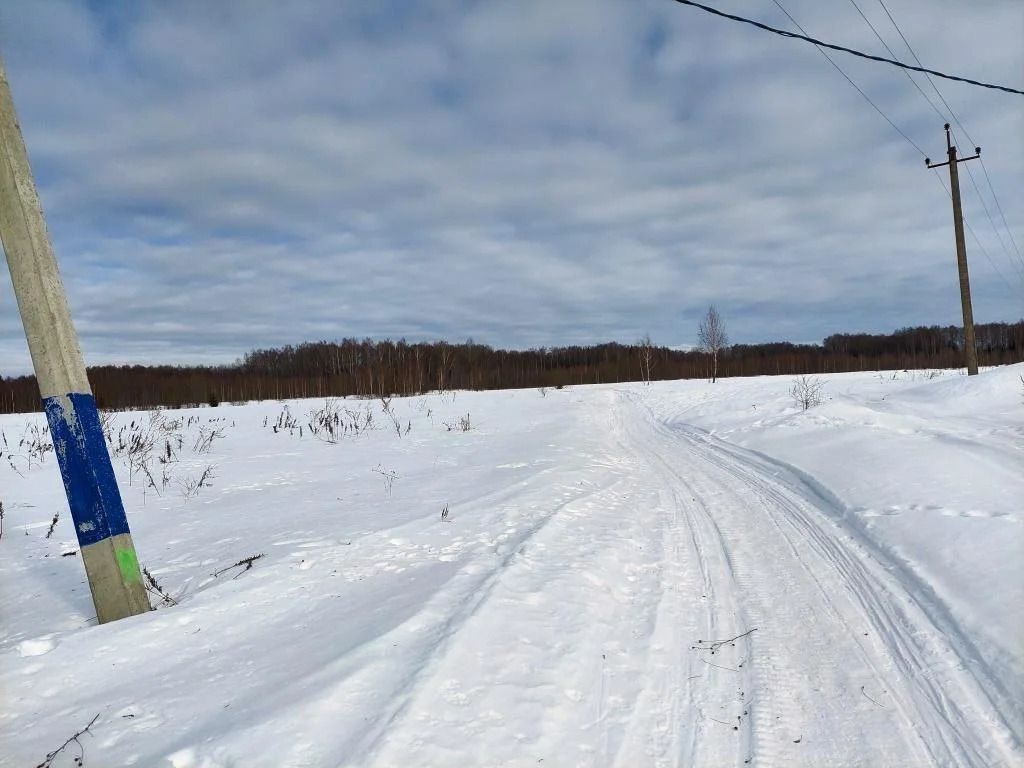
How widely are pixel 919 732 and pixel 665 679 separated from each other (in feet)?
3.68

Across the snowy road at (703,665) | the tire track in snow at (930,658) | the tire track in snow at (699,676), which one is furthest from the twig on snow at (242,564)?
the tire track in snow at (930,658)

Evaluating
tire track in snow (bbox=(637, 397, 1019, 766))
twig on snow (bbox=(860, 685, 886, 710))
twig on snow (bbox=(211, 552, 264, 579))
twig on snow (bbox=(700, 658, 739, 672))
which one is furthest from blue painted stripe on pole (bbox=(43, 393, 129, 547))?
twig on snow (bbox=(860, 685, 886, 710))

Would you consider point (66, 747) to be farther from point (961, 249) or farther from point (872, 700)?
point (961, 249)

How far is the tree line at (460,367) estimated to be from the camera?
174ft

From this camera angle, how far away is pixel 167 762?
86.7 inches

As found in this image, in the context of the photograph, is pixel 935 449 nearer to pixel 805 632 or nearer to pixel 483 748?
pixel 805 632

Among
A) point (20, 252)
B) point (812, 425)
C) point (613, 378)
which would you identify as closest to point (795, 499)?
point (812, 425)

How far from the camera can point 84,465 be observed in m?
3.31

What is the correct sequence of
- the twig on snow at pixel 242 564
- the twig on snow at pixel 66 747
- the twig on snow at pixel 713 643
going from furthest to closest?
1. the twig on snow at pixel 242 564
2. the twig on snow at pixel 713 643
3. the twig on snow at pixel 66 747

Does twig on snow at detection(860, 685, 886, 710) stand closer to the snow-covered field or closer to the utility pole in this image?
the snow-covered field

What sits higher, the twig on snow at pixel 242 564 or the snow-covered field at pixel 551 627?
the twig on snow at pixel 242 564

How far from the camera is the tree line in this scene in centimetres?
5316

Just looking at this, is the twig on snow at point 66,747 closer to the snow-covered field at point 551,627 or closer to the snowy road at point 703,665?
the snow-covered field at point 551,627

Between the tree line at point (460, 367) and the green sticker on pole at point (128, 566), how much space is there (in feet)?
110
